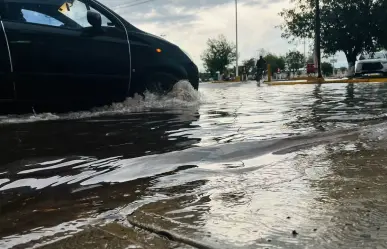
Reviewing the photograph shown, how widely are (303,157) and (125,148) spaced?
1.49 meters

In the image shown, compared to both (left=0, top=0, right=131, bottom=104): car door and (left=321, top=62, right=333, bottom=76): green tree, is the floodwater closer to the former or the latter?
(left=0, top=0, right=131, bottom=104): car door

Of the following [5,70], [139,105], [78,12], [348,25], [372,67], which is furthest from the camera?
[348,25]

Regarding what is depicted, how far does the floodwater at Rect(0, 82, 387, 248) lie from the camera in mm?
2023

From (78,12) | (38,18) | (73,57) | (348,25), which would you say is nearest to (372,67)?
(348,25)

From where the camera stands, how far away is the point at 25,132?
15.5 ft

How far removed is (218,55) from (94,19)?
222 ft

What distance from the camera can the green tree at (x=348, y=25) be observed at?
106 feet

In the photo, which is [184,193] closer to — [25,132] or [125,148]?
[125,148]

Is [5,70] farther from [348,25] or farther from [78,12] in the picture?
[348,25]

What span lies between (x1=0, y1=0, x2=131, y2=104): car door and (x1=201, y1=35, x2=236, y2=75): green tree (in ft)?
214

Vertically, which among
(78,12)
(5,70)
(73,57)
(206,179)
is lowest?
(206,179)

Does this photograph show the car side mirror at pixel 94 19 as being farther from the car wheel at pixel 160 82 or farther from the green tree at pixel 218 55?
the green tree at pixel 218 55

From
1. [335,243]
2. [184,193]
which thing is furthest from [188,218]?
[335,243]

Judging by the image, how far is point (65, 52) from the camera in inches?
220
